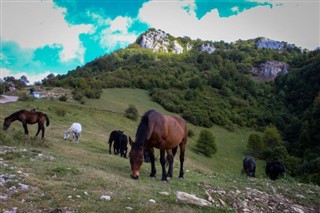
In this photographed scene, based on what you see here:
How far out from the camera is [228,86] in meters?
118

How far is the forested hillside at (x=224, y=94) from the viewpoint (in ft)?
236

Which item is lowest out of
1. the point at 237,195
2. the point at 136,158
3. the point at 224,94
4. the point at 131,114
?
the point at 237,195

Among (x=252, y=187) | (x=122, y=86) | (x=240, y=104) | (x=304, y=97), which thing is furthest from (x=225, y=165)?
(x=304, y=97)

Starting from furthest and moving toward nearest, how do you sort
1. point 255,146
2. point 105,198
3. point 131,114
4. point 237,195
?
point 255,146 < point 131,114 < point 237,195 < point 105,198

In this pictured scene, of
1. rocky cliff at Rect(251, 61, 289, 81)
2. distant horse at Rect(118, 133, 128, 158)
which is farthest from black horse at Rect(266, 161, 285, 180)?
rocky cliff at Rect(251, 61, 289, 81)

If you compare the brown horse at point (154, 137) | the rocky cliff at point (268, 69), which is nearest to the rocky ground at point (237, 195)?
the brown horse at point (154, 137)

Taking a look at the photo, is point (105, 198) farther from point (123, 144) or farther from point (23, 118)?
point (23, 118)

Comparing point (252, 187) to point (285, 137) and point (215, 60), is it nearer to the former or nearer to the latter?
point (285, 137)

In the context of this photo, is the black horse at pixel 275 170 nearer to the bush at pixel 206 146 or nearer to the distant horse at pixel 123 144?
the distant horse at pixel 123 144

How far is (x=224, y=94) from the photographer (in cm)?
10819

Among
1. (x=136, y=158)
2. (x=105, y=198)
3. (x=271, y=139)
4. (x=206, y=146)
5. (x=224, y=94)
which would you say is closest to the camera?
(x=105, y=198)

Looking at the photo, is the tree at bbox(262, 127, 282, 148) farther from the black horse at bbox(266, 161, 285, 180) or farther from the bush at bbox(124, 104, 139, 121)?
the black horse at bbox(266, 161, 285, 180)

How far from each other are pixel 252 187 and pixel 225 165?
38849mm

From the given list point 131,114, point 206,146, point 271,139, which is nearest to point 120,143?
point 206,146
